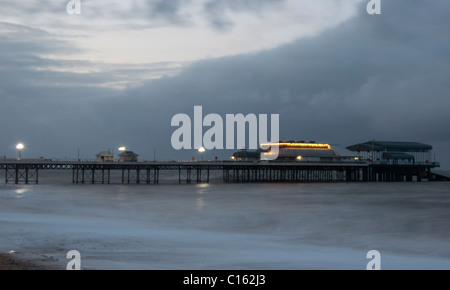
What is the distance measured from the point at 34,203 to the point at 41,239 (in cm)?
2633

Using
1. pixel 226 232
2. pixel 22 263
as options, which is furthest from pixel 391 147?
pixel 22 263

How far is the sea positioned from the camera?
76.9 feet

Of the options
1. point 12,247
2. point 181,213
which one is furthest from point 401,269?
point 181,213

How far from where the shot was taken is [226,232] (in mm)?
35094

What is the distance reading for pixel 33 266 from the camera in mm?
18953

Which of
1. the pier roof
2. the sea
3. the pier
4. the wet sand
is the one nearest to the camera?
the wet sand

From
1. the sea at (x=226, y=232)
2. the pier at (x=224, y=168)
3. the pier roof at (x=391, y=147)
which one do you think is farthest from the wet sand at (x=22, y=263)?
the pier roof at (x=391, y=147)

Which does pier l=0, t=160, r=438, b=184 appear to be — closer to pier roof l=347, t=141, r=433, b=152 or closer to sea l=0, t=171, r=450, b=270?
pier roof l=347, t=141, r=433, b=152

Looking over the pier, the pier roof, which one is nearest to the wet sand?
the pier

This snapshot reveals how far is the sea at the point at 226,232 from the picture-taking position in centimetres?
2345

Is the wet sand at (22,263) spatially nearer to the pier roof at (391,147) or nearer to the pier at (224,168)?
the pier at (224,168)

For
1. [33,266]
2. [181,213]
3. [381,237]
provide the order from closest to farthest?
[33,266], [381,237], [181,213]

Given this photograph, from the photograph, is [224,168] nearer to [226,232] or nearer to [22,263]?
[226,232]
